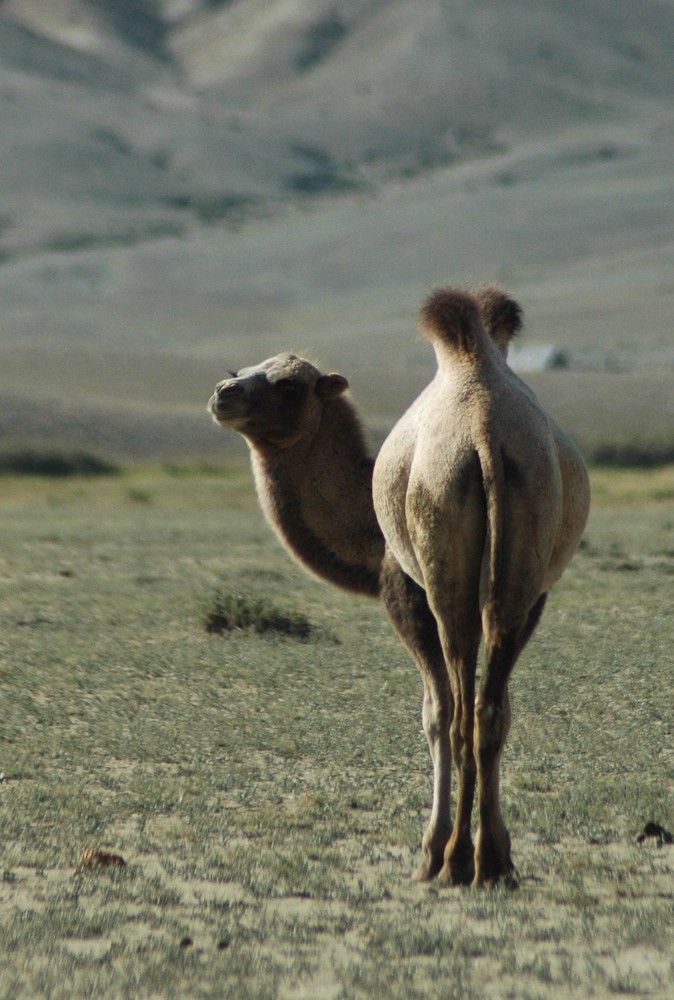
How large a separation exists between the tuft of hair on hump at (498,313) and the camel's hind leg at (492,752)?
1.73 m

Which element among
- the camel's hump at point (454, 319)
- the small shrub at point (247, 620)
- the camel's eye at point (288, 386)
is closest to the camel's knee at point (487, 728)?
the camel's hump at point (454, 319)

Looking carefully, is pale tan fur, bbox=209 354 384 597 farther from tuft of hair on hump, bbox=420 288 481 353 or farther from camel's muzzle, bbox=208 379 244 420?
tuft of hair on hump, bbox=420 288 481 353

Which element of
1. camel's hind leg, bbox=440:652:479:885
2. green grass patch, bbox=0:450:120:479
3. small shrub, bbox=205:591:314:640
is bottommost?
green grass patch, bbox=0:450:120:479

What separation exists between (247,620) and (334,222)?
4758 inches

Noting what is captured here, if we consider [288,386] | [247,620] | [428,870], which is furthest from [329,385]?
[247,620]

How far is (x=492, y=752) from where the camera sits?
19.9ft

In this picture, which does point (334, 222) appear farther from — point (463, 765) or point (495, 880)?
point (495, 880)

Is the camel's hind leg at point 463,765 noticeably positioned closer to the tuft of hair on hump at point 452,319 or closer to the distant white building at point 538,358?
the tuft of hair on hump at point 452,319

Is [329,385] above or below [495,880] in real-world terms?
above

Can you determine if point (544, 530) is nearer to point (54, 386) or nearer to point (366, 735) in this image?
point (366, 735)

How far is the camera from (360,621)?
13.9 meters

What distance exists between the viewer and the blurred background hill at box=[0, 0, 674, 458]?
187 ft

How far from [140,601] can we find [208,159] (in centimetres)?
14271

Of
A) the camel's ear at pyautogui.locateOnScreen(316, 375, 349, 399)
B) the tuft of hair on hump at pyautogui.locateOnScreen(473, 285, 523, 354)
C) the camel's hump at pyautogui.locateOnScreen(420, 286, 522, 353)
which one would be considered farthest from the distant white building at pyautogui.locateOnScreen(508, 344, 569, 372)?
the camel's hump at pyautogui.locateOnScreen(420, 286, 522, 353)
